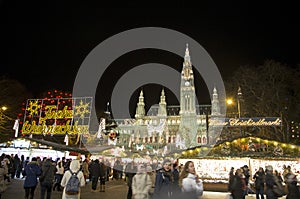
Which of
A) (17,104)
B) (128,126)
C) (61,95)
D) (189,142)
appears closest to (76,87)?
(61,95)

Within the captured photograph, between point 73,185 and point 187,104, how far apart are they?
8270 centimetres

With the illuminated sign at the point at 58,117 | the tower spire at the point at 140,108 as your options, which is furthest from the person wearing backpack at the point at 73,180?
the tower spire at the point at 140,108

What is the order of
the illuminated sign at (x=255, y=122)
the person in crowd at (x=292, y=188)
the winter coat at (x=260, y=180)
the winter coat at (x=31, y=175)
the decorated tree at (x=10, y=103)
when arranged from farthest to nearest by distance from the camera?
the decorated tree at (x=10, y=103) < the illuminated sign at (x=255, y=122) < the winter coat at (x=260, y=180) < the winter coat at (x=31, y=175) < the person in crowd at (x=292, y=188)

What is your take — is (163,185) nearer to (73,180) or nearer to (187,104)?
(73,180)

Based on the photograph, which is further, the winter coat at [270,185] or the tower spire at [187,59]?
the tower spire at [187,59]

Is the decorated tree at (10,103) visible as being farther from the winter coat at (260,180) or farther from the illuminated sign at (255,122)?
the winter coat at (260,180)

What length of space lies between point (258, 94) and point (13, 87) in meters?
28.2

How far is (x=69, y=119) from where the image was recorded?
950 inches

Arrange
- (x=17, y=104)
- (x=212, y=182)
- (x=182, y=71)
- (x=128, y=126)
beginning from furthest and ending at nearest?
(x=128, y=126)
(x=182, y=71)
(x=17, y=104)
(x=212, y=182)

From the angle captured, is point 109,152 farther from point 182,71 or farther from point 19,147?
point 182,71

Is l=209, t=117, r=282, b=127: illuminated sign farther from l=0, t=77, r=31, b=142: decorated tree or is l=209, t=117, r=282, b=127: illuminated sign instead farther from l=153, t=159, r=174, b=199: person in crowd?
l=0, t=77, r=31, b=142: decorated tree

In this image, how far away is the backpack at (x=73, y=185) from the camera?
18.2 feet

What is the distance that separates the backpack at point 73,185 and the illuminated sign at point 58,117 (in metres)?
17.4

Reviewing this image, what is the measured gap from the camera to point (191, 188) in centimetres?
458
